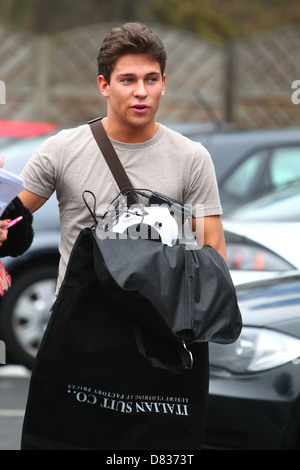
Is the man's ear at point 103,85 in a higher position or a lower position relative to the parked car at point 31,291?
higher

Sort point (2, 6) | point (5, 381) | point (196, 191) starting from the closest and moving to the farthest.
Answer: point (196, 191) < point (5, 381) < point (2, 6)

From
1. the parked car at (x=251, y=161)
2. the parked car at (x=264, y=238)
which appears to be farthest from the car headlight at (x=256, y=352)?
the parked car at (x=251, y=161)

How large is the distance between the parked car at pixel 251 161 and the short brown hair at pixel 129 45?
3.59 metres

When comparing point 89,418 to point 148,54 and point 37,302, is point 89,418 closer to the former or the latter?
point 148,54

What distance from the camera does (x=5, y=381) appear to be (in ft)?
19.6

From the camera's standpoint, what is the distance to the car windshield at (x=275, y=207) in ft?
16.8

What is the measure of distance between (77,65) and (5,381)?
7.71 meters

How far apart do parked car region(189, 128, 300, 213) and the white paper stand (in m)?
3.79

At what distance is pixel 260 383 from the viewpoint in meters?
3.59

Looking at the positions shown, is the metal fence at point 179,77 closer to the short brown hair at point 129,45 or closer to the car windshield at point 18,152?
the car windshield at point 18,152

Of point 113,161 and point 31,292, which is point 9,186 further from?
point 31,292

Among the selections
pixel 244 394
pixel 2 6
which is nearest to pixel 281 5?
pixel 2 6

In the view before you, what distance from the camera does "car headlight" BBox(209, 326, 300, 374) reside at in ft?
11.8

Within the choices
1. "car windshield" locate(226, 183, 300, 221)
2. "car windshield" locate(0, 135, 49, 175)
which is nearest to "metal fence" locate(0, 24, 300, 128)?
"car windshield" locate(0, 135, 49, 175)
